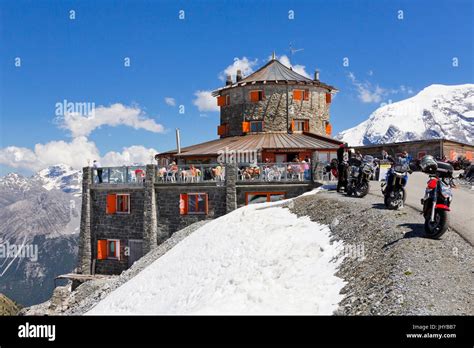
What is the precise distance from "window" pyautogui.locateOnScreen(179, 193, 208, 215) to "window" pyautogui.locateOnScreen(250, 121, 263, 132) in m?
16.7

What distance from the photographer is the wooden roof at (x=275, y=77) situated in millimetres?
43484

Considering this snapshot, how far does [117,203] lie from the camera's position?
30.5m

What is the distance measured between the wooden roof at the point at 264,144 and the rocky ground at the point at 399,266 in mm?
20602

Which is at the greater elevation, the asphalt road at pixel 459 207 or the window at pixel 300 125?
the window at pixel 300 125

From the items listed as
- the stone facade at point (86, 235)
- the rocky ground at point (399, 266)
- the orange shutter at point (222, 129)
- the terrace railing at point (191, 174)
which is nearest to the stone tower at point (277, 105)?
the orange shutter at point (222, 129)

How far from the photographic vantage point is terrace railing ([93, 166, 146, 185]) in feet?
97.2

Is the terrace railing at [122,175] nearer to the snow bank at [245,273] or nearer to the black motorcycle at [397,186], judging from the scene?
the snow bank at [245,273]

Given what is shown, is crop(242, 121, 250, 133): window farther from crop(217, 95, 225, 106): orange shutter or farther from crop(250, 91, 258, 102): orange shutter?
crop(217, 95, 225, 106): orange shutter

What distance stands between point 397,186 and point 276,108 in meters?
29.3

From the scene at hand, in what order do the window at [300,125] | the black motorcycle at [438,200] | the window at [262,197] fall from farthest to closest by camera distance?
the window at [300,125] < the window at [262,197] < the black motorcycle at [438,200]

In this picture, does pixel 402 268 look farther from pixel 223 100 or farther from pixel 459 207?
pixel 223 100

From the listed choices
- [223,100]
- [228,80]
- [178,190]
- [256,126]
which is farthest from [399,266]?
[228,80]

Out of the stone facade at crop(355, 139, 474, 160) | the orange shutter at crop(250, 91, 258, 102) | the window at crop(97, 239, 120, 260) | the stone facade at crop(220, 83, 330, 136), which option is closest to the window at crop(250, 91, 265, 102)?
the orange shutter at crop(250, 91, 258, 102)
